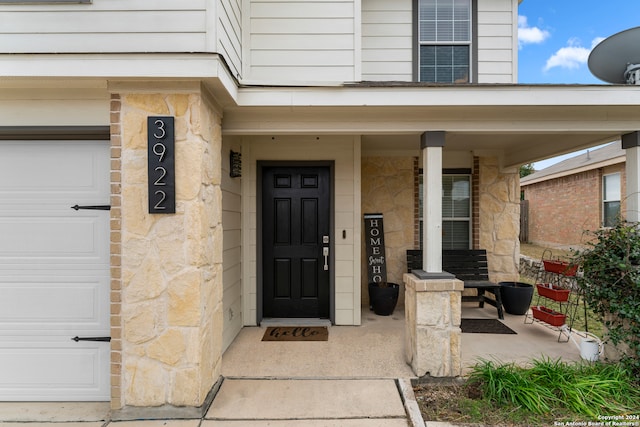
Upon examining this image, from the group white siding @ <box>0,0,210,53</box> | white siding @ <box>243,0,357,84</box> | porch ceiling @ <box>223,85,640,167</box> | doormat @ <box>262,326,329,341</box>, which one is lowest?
doormat @ <box>262,326,329,341</box>

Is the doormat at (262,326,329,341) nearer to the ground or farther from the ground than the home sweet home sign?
nearer to the ground

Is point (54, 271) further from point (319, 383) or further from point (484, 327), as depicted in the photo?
point (484, 327)

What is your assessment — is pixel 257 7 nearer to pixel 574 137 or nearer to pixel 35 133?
pixel 35 133

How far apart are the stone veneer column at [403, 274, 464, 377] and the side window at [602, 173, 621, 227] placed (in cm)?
846

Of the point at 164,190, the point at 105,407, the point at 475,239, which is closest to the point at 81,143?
the point at 164,190

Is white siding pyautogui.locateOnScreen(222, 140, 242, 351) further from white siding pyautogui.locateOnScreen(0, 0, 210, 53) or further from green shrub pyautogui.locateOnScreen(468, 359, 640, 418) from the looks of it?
green shrub pyautogui.locateOnScreen(468, 359, 640, 418)

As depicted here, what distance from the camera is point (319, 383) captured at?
117 inches

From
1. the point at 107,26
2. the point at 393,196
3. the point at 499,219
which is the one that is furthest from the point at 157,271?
the point at 499,219

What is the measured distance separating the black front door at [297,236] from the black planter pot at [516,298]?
2.64 meters

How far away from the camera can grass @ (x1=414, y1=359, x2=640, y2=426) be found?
2488 millimetres

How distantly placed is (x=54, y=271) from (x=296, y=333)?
2528 mm

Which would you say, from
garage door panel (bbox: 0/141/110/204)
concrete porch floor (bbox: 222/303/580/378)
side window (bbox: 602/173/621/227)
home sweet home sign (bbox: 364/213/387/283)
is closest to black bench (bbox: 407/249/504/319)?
home sweet home sign (bbox: 364/213/387/283)

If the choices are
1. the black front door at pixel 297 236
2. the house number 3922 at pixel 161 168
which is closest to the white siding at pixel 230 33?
the house number 3922 at pixel 161 168

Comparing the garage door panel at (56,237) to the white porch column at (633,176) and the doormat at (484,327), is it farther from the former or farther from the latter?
the white porch column at (633,176)
